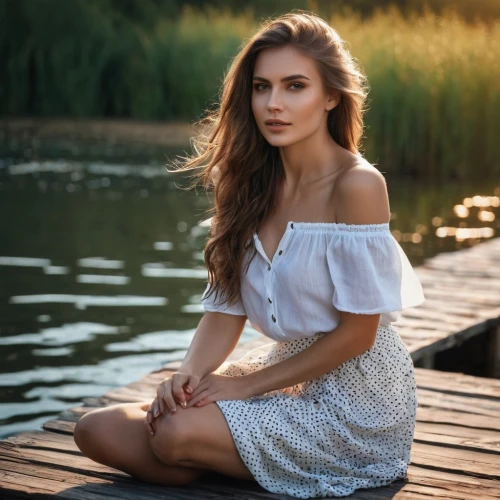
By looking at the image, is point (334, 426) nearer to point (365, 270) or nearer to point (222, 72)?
point (365, 270)

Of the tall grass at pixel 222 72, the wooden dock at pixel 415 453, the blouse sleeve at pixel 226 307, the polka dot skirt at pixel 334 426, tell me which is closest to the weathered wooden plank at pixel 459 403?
the wooden dock at pixel 415 453

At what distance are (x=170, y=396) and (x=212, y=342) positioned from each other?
1.01 ft

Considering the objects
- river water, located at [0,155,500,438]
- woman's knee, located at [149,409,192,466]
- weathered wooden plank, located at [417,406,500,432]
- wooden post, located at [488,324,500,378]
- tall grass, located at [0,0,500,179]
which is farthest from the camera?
tall grass, located at [0,0,500,179]

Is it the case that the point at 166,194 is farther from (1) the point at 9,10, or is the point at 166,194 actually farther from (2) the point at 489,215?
(1) the point at 9,10

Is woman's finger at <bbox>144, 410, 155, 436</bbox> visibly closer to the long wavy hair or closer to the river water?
the long wavy hair

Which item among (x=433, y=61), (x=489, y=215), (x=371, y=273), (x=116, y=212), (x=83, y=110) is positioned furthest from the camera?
(x=83, y=110)

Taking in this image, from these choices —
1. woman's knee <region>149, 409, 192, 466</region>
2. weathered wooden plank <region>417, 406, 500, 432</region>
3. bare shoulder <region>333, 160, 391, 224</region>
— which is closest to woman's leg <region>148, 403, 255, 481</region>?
woman's knee <region>149, 409, 192, 466</region>

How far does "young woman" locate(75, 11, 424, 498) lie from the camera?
8.32 ft

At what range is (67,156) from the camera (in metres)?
12.4

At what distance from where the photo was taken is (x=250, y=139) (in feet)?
9.14

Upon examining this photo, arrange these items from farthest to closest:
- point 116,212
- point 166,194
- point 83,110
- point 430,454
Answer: point 83,110 < point 166,194 < point 116,212 < point 430,454

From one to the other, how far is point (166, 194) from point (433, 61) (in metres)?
3.19

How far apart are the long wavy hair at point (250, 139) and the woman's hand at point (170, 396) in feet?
0.97

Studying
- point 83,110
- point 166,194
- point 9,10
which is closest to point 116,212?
point 166,194
